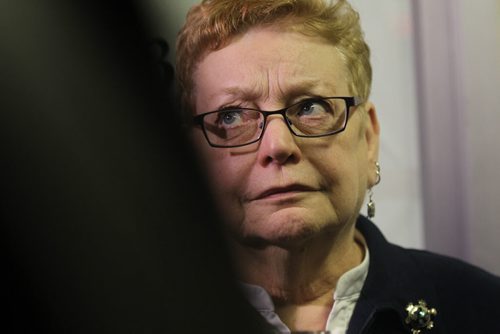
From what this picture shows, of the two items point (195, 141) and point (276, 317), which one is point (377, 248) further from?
point (195, 141)

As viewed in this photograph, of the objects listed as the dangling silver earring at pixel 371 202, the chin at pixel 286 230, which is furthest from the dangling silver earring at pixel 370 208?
the chin at pixel 286 230

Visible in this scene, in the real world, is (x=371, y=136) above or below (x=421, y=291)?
above

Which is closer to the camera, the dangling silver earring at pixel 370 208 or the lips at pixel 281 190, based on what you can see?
the lips at pixel 281 190

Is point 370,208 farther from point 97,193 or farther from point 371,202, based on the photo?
point 97,193

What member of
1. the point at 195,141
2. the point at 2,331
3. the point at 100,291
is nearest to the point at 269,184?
the point at 195,141

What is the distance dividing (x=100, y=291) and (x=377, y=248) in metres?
0.37

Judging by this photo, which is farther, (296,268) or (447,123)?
(447,123)

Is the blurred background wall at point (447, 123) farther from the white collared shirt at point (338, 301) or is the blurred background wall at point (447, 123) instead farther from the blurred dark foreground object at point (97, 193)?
the blurred dark foreground object at point (97, 193)

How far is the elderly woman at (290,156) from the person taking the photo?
2.49 ft

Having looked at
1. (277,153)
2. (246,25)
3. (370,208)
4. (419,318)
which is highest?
(246,25)

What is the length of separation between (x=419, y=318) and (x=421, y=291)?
0.15 feet

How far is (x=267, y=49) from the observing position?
2.55ft

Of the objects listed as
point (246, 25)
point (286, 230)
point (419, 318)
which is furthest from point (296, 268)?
point (246, 25)

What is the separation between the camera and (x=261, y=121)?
76 cm
